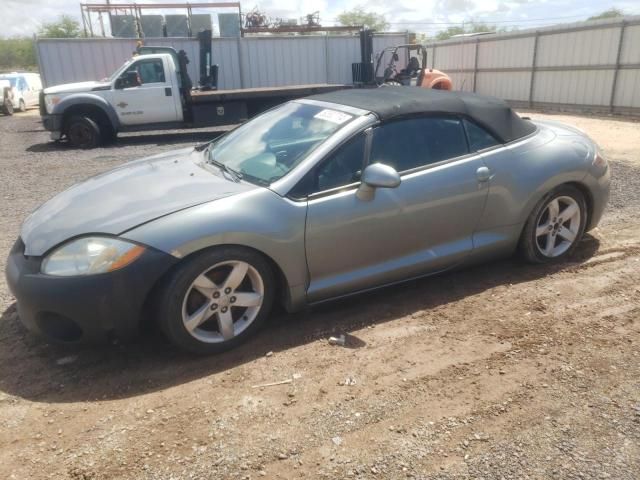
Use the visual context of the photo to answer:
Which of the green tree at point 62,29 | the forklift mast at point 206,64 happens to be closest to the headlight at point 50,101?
the forklift mast at point 206,64

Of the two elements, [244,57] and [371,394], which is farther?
[244,57]

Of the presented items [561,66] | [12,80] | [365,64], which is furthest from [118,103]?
[12,80]

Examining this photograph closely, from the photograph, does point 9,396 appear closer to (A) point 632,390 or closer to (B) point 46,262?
(B) point 46,262

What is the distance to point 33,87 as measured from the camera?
28.3 meters

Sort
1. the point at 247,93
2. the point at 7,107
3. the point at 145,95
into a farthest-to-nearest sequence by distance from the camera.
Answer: the point at 7,107 < the point at 247,93 < the point at 145,95

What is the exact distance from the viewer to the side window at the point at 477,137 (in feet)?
12.5

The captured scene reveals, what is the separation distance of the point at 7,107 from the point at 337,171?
23.5m

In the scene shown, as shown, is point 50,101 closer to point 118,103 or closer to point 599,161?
point 118,103

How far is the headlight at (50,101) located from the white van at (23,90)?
41.9ft

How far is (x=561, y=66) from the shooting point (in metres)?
18.4

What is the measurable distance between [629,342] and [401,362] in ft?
4.75

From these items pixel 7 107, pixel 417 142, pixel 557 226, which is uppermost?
pixel 417 142

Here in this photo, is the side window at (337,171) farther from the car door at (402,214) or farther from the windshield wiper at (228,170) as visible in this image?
the windshield wiper at (228,170)

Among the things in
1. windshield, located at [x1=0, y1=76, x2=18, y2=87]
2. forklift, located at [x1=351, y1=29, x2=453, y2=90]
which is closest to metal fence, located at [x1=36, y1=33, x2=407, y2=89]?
forklift, located at [x1=351, y1=29, x2=453, y2=90]
